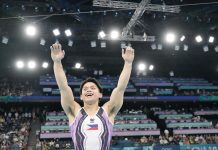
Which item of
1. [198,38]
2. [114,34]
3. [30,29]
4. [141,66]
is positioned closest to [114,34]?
[114,34]

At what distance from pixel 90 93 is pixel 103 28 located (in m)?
23.9

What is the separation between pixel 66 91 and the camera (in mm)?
4602

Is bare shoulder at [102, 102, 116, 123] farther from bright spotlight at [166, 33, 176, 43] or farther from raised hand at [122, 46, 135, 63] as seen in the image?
bright spotlight at [166, 33, 176, 43]

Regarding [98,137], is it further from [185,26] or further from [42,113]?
[42,113]

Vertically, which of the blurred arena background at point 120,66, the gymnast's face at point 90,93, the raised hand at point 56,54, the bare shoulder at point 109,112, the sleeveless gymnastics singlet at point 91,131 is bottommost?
the sleeveless gymnastics singlet at point 91,131

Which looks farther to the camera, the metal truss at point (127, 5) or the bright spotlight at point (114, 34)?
the bright spotlight at point (114, 34)

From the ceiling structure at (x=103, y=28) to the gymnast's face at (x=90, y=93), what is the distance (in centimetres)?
1750

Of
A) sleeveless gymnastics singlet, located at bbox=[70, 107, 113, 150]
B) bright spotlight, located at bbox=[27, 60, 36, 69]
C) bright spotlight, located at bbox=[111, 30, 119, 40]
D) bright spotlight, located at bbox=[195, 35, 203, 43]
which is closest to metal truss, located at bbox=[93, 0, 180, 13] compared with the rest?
bright spotlight, located at bbox=[111, 30, 119, 40]

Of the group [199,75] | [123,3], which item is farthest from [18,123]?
[199,75]

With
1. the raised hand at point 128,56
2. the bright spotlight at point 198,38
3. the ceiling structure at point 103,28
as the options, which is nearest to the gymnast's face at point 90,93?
the raised hand at point 128,56

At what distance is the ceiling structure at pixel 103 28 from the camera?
25406 mm

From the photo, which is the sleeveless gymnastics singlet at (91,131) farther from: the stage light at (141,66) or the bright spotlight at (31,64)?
the stage light at (141,66)

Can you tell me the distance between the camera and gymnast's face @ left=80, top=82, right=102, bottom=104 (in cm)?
465

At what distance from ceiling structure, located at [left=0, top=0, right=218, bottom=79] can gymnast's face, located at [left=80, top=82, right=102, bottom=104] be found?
17504 mm
